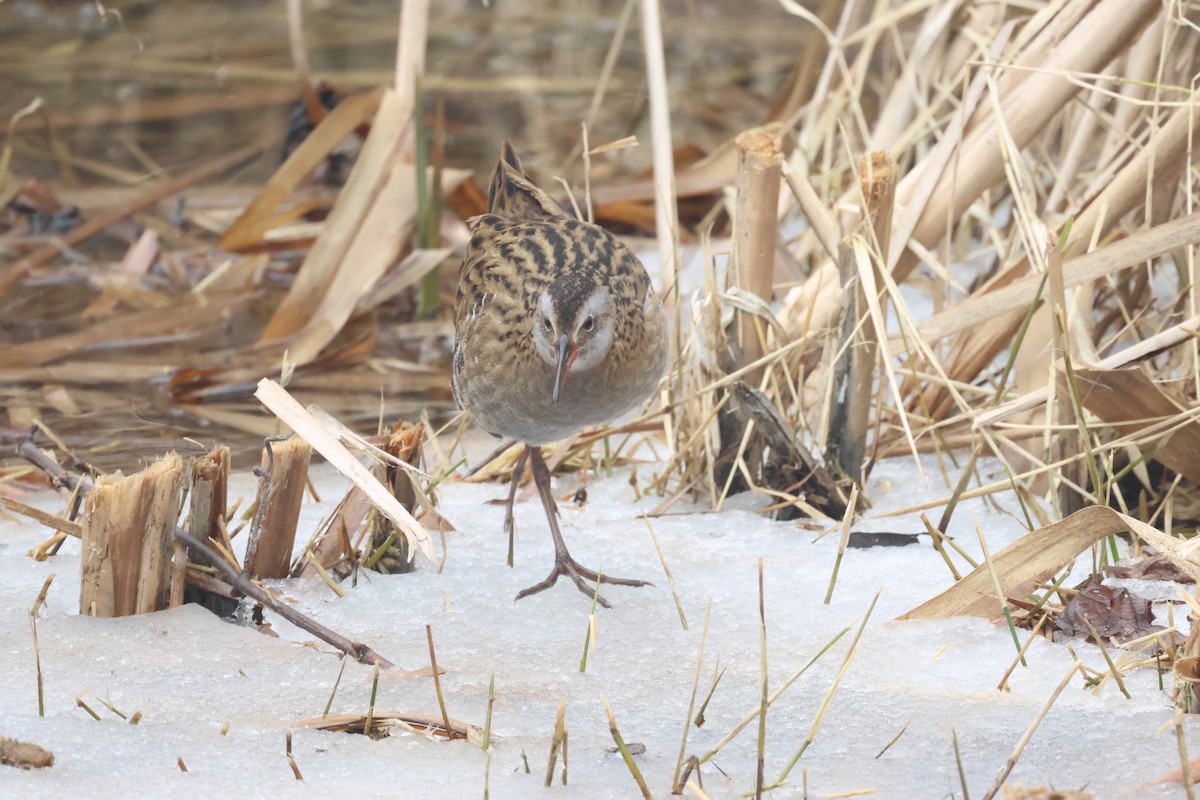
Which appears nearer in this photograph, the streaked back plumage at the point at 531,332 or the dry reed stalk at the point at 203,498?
the dry reed stalk at the point at 203,498

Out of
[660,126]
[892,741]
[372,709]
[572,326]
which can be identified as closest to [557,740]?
[372,709]

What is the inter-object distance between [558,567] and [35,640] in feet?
4.18

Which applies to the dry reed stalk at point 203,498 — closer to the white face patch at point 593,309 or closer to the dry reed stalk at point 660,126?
the white face patch at point 593,309

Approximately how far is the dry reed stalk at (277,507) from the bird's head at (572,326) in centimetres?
61

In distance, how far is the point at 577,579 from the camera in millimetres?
3219

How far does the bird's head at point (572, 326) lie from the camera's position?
3279 millimetres

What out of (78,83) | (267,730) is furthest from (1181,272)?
(78,83)

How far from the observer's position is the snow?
2285mm

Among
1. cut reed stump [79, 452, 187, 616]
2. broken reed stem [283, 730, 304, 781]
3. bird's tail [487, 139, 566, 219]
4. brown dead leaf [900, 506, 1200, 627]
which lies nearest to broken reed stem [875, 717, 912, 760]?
brown dead leaf [900, 506, 1200, 627]

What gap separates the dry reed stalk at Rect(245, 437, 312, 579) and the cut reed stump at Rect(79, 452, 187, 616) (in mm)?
186

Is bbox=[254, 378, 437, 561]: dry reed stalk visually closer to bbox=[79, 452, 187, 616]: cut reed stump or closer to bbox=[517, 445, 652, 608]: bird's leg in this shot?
bbox=[79, 452, 187, 616]: cut reed stump

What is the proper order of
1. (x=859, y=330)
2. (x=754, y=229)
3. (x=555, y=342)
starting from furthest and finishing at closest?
1. (x=754, y=229)
2. (x=859, y=330)
3. (x=555, y=342)

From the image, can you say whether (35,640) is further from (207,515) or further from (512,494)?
(512,494)

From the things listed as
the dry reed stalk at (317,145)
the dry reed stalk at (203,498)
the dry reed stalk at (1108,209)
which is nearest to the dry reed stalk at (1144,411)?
the dry reed stalk at (1108,209)
